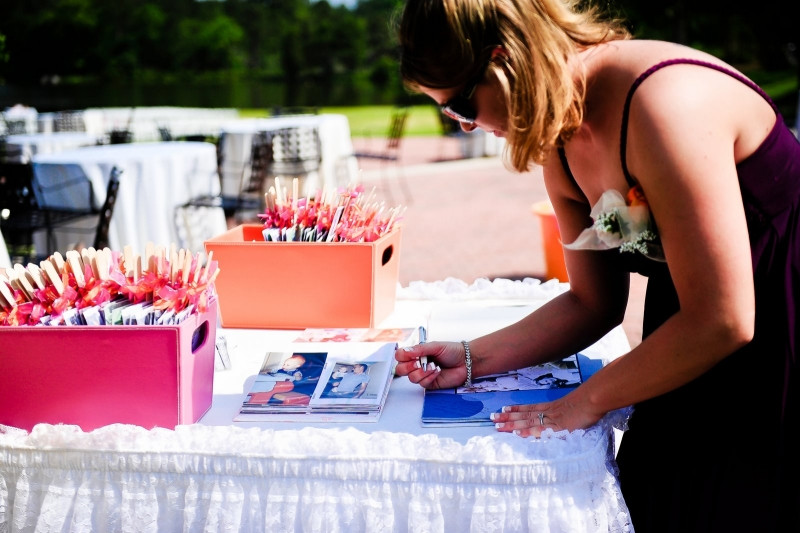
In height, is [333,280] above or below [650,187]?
below

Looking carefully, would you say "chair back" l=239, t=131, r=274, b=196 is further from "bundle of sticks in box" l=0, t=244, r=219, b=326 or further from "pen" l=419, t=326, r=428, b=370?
"bundle of sticks in box" l=0, t=244, r=219, b=326

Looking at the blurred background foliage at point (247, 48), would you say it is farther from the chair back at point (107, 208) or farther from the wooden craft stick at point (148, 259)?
the chair back at point (107, 208)

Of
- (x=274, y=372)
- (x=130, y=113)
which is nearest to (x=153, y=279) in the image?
(x=274, y=372)

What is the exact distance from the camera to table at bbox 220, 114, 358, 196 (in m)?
7.16

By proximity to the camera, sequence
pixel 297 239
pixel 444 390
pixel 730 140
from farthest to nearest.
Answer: pixel 297 239
pixel 444 390
pixel 730 140

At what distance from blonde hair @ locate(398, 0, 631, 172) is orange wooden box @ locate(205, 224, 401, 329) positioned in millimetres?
648

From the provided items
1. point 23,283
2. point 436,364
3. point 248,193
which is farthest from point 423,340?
point 248,193

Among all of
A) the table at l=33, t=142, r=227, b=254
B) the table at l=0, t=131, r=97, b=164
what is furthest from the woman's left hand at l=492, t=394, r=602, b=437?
the table at l=0, t=131, r=97, b=164

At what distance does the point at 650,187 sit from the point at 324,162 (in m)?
6.70

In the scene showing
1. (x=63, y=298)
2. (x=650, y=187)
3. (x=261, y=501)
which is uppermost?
(x=650, y=187)

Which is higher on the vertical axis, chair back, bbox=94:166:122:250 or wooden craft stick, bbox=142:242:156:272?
wooden craft stick, bbox=142:242:156:272

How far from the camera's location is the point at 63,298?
1190mm

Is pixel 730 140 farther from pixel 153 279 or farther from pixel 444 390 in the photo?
pixel 153 279

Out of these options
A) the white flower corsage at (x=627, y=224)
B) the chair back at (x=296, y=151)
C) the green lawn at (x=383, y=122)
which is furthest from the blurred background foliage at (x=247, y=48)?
the chair back at (x=296, y=151)
